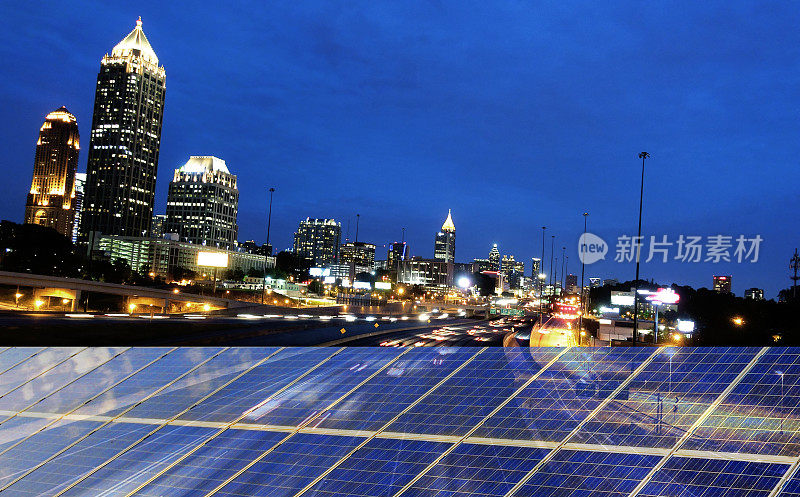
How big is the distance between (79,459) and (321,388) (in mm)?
4576

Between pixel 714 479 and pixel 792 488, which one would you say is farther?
pixel 714 479

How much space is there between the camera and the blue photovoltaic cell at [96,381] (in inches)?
510

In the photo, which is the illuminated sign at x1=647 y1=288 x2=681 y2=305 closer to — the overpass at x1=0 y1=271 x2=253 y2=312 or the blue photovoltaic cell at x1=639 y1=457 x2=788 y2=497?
the blue photovoltaic cell at x1=639 y1=457 x2=788 y2=497

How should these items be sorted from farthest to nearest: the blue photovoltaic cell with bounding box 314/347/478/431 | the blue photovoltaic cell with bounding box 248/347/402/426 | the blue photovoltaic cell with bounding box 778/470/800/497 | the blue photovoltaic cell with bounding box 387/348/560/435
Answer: the blue photovoltaic cell with bounding box 248/347/402/426
the blue photovoltaic cell with bounding box 314/347/478/431
the blue photovoltaic cell with bounding box 387/348/560/435
the blue photovoltaic cell with bounding box 778/470/800/497

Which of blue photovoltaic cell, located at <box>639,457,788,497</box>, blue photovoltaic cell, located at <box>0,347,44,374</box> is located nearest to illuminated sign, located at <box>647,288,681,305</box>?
blue photovoltaic cell, located at <box>639,457,788,497</box>

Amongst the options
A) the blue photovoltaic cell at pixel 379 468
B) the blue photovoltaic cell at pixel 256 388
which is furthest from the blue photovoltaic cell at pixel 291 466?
the blue photovoltaic cell at pixel 256 388

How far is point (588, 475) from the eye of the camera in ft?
25.6

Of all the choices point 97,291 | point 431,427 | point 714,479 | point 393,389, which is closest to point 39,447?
point 393,389

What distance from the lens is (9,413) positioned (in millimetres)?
13008

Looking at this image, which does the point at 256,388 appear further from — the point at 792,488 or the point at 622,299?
the point at 622,299

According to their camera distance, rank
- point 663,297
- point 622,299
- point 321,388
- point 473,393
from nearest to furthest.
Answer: point 473,393, point 321,388, point 663,297, point 622,299

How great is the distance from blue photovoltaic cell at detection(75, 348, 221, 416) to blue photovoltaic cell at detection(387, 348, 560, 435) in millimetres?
6522

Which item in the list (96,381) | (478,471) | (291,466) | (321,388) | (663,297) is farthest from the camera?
(663,297)

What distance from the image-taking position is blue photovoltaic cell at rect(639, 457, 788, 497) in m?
7.09
